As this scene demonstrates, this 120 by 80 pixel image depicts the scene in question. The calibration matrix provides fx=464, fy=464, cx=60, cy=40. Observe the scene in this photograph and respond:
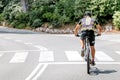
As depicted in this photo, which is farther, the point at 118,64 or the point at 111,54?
the point at 111,54

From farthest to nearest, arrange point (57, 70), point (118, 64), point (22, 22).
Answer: point (22, 22), point (118, 64), point (57, 70)

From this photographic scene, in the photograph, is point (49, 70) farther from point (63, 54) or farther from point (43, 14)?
point (43, 14)

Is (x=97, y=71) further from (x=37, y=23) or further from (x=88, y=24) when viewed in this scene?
(x=37, y=23)

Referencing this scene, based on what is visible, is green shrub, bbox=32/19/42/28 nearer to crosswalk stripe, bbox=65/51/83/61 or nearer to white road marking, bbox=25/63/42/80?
crosswalk stripe, bbox=65/51/83/61

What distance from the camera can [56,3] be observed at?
45688 mm

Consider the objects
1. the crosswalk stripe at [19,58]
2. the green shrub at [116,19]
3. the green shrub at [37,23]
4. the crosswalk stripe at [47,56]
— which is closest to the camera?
the crosswalk stripe at [19,58]

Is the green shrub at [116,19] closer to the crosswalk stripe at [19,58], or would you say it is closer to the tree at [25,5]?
the tree at [25,5]

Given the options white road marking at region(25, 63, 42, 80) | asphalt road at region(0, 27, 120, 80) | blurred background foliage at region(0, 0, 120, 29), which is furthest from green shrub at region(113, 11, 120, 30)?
white road marking at region(25, 63, 42, 80)

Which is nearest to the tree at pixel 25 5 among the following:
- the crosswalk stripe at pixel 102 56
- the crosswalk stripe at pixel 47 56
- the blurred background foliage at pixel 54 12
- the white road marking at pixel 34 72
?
the blurred background foliage at pixel 54 12

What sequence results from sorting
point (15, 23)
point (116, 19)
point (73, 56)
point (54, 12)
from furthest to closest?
1. point (15, 23)
2. point (54, 12)
3. point (116, 19)
4. point (73, 56)

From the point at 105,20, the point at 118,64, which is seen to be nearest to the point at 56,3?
the point at 105,20

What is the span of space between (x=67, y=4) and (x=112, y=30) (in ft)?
21.6

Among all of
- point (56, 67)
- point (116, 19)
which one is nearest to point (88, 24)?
point (56, 67)

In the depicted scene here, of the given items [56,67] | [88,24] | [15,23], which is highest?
[88,24]
